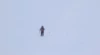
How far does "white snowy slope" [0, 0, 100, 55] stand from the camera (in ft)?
9.05

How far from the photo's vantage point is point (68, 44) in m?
2.81

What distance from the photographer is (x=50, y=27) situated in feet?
9.50

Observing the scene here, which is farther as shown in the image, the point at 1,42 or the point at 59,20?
Answer: the point at 59,20

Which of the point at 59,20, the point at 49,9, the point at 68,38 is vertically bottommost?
the point at 68,38

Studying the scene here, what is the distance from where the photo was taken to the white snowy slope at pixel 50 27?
2.76 meters

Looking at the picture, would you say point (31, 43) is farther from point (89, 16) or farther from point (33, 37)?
point (89, 16)

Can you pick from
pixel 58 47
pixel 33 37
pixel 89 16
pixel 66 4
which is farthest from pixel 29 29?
pixel 89 16

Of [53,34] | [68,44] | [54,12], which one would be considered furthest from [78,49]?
[54,12]

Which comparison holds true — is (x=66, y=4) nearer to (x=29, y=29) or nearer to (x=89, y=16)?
(x=89, y=16)

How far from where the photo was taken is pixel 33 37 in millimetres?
2824

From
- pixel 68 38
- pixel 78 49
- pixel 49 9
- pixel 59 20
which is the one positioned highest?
pixel 49 9

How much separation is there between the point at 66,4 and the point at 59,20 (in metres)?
0.29

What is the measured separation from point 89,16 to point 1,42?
146 centimetres

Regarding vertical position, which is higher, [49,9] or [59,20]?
[49,9]
